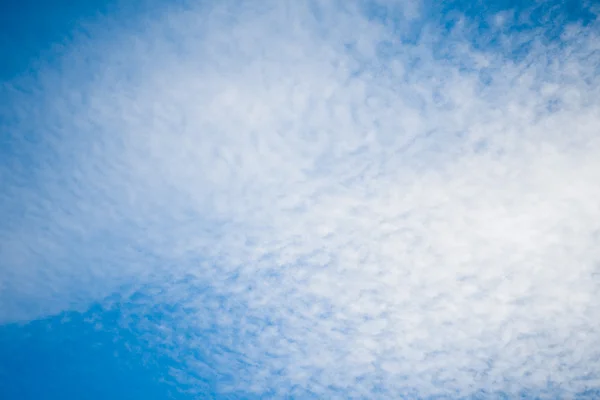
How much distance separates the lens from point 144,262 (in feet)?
12.4

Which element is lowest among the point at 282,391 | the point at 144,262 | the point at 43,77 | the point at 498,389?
the point at 282,391

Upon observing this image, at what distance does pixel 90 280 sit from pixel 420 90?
427 cm

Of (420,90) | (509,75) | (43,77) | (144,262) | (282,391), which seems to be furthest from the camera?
(282,391)

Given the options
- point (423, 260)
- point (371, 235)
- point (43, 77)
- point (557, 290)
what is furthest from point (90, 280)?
point (557, 290)

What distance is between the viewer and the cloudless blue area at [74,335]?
2.21 metres

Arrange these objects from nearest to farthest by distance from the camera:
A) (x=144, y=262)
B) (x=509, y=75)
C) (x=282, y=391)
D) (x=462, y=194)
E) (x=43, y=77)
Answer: (x=509, y=75), (x=43, y=77), (x=462, y=194), (x=144, y=262), (x=282, y=391)

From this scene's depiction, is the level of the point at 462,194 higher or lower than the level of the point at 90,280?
higher

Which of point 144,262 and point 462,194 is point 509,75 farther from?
point 144,262

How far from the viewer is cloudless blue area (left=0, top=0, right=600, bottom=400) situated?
7.25 feet

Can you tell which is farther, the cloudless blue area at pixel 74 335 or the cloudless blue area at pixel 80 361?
the cloudless blue area at pixel 80 361

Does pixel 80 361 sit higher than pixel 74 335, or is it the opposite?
pixel 74 335

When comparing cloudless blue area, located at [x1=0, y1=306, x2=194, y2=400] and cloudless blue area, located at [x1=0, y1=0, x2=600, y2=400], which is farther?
cloudless blue area, located at [x1=0, y1=306, x2=194, y2=400]

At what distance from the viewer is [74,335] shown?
4.64 metres

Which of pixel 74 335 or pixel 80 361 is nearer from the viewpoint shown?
pixel 74 335
